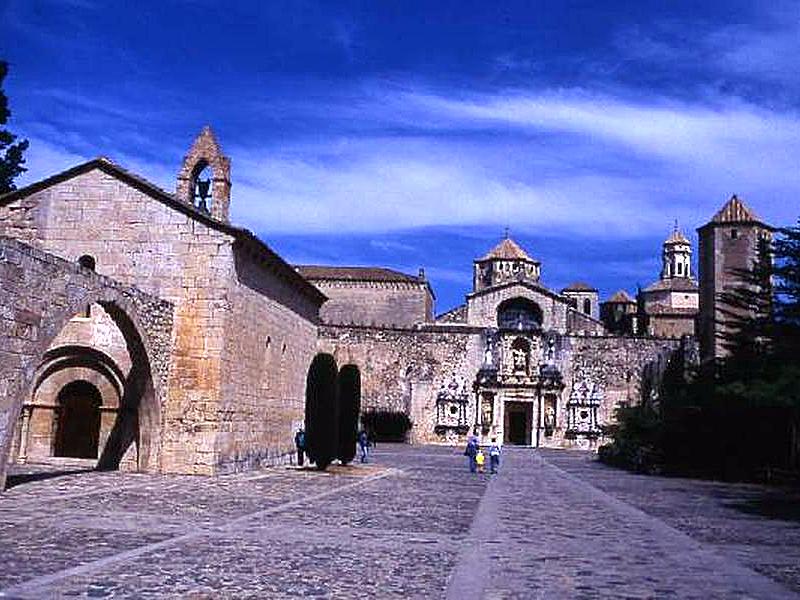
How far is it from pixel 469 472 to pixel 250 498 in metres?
12.5

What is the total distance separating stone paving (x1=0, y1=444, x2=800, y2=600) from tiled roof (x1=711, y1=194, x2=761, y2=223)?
35497 millimetres

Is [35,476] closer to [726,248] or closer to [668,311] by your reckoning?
[726,248]

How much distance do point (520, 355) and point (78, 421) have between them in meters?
39.8

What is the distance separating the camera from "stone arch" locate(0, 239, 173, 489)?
13.1 metres

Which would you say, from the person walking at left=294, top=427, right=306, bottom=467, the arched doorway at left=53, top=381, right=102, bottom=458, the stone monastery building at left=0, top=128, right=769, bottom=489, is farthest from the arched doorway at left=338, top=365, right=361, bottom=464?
the arched doorway at left=53, top=381, right=102, bottom=458

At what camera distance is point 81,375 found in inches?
778

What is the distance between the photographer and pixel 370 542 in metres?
9.54

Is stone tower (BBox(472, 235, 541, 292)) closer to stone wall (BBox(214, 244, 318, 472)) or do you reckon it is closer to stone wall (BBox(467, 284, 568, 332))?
stone wall (BBox(467, 284, 568, 332))

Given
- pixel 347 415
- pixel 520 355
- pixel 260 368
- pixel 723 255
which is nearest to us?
pixel 260 368

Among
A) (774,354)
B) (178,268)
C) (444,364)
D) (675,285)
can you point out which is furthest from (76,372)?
(675,285)

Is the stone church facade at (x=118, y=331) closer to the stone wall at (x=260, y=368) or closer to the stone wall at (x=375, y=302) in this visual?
the stone wall at (x=260, y=368)

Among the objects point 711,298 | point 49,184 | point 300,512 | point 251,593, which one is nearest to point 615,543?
point 300,512

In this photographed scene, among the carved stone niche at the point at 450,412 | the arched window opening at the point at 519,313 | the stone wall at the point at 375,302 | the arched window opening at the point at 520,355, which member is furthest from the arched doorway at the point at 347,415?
the stone wall at the point at 375,302

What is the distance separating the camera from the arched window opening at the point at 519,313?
58.7 m
